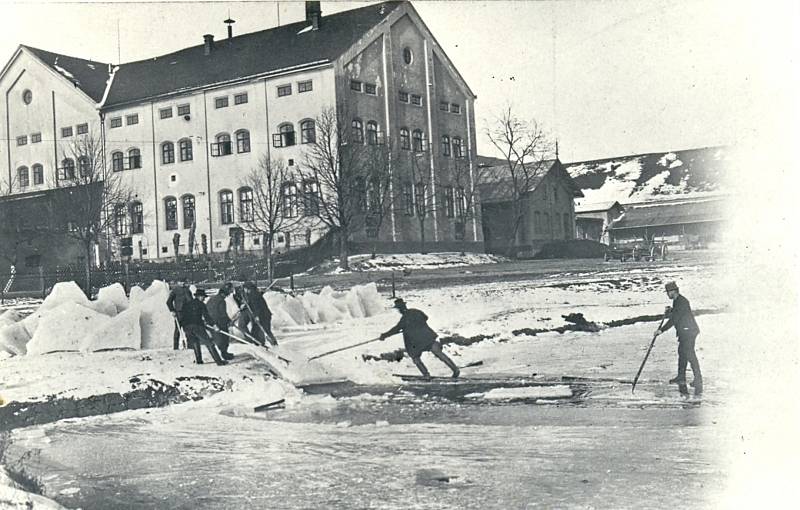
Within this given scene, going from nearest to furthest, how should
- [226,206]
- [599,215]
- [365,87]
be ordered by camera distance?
[365,87] < [226,206] < [599,215]

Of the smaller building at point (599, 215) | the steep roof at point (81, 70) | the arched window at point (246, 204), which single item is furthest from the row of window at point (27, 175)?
the smaller building at point (599, 215)

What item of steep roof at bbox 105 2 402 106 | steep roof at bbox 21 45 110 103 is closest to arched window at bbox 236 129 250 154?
steep roof at bbox 105 2 402 106

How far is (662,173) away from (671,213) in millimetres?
1183

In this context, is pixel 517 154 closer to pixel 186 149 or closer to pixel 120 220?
pixel 120 220

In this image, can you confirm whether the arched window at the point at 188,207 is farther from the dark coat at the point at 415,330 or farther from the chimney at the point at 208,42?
the dark coat at the point at 415,330

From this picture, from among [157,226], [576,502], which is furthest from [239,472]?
[157,226]

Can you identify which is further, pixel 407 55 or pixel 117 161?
pixel 407 55

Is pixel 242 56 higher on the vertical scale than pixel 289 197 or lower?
higher

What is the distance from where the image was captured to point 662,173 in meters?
11.9

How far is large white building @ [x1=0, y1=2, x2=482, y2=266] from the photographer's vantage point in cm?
837

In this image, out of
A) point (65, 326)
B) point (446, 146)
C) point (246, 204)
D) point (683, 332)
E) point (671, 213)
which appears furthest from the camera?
point (671, 213)

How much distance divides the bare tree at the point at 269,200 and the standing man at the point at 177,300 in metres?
1.11

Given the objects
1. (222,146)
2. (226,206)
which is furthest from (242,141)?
(226,206)

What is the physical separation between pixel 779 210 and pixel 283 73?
9678 millimetres
